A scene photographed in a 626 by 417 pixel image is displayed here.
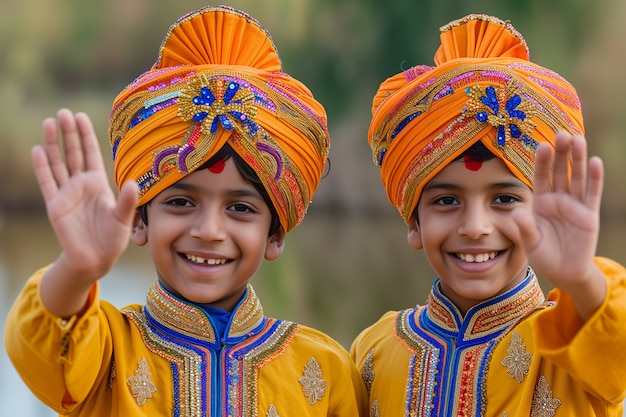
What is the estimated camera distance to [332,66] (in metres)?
12.1

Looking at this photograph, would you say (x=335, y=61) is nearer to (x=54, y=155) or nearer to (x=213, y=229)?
(x=213, y=229)

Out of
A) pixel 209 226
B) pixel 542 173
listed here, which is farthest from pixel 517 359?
pixel 209 226

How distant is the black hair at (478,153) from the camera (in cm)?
240

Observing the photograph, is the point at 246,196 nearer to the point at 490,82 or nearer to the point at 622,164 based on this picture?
the point at 490,82

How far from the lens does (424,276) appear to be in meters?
8.24

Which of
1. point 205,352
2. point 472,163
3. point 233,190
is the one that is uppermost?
point 472,163

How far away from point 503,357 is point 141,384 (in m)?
0.79

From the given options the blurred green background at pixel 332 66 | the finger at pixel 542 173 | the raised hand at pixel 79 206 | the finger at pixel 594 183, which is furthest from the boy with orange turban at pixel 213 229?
the blurred green background at pixel 332 66

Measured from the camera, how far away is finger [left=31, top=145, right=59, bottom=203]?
1.92 m

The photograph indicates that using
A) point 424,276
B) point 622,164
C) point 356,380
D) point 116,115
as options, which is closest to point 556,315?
point 356,380

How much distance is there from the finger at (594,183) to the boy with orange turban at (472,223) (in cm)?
27

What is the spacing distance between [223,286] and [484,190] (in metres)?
0.62

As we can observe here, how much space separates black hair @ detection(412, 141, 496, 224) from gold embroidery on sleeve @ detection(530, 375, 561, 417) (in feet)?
1.66

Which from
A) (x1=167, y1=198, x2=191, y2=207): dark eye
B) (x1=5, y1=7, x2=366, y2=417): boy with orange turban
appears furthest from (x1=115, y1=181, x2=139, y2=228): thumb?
(x1=167, y1=198, x2=191, y2=207): dark eye
